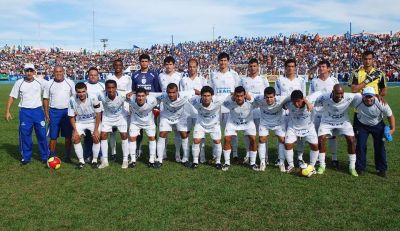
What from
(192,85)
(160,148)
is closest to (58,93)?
(160,148)

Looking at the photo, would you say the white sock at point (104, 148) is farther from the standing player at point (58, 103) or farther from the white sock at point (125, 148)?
the standing player at point (58, 103)

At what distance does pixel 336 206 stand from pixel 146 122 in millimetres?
4314

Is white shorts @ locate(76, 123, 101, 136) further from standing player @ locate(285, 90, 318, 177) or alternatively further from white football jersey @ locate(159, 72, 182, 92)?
standing player @ locate(285, 90, 318, 177)

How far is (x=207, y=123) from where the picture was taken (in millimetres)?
8359

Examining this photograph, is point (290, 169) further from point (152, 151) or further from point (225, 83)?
point (152, 151)

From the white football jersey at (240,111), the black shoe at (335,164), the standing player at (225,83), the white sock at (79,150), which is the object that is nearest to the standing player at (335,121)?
the black shoe at (335,164)

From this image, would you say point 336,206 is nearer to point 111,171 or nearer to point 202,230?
point 202,230

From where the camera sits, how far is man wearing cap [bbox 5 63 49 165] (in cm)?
845

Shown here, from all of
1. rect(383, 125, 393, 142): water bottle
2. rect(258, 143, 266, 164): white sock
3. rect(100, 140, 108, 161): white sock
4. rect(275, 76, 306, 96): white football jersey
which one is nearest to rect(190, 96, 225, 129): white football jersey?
rect(258, 143, 266, 164): white sock

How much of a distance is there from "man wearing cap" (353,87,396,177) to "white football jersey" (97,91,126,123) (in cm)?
483

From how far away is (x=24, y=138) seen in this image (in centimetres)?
855

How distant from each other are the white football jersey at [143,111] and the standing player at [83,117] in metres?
0.72

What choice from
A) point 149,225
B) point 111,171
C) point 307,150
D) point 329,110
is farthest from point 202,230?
point 307,150

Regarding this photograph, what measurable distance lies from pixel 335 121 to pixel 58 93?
591 centimetres
